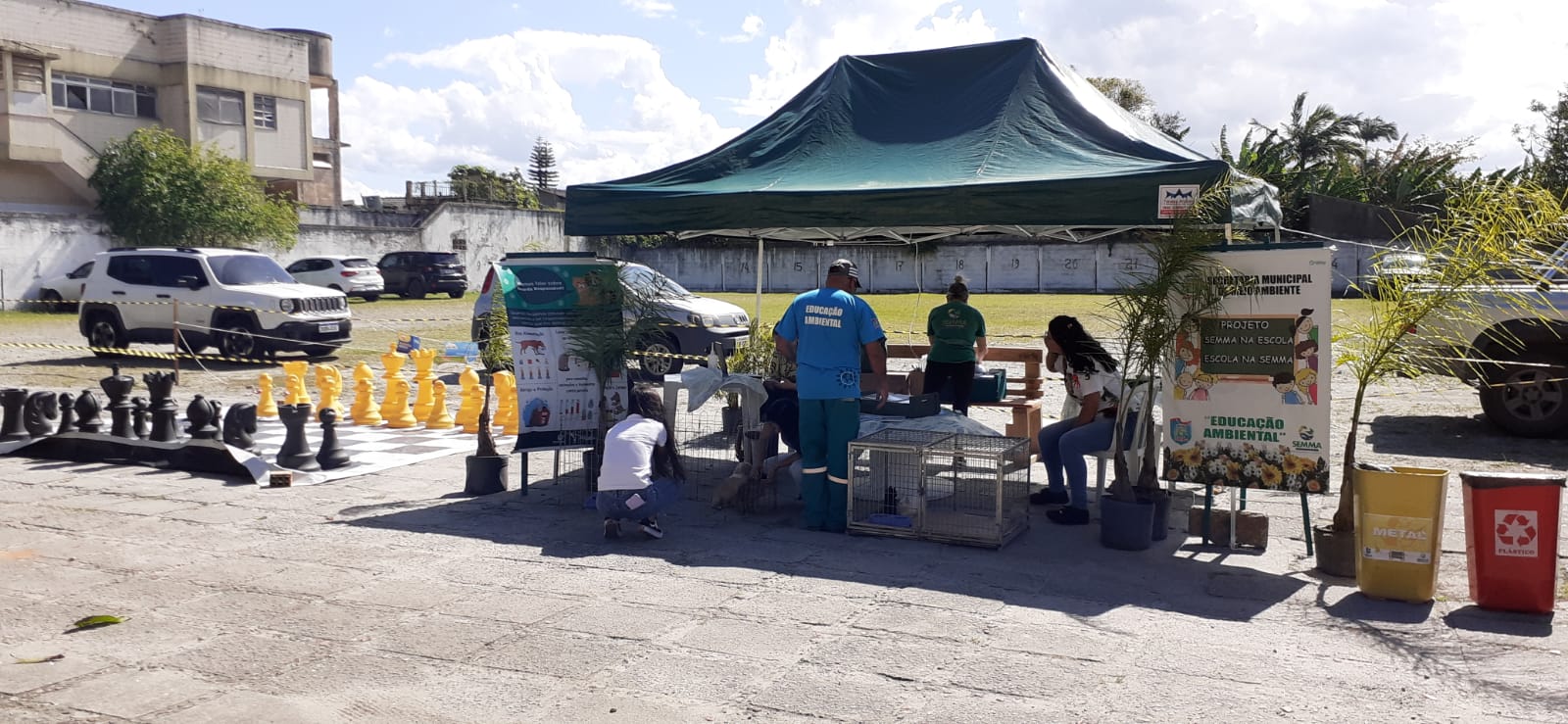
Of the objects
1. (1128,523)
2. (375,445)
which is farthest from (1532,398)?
(375,445)

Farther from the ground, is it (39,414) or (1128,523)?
(39,414)

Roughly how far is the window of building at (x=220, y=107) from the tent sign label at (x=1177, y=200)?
41600 mm

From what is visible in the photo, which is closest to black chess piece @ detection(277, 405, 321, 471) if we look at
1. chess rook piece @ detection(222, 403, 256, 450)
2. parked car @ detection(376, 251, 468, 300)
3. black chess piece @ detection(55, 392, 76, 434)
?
chess rook piece @ detection(222, 403, 256, 450)

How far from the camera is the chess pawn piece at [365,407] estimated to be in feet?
41.1

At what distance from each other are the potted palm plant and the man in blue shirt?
270 centimetres

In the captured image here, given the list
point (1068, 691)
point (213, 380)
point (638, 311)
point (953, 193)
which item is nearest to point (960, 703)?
point (1068, 691)

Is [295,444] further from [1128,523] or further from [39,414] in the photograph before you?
[1128,523]

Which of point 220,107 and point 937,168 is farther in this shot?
point 220,107

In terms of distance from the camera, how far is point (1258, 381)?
7.21 m

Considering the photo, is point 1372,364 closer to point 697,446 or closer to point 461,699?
point 461,699

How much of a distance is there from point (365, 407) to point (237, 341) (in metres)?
7.79

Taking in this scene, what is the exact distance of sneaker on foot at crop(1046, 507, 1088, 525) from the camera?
8.11 metres

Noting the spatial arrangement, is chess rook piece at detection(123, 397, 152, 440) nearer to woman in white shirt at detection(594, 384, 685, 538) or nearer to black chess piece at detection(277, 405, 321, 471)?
black chess piece at detection(277, 405, 321, 471)

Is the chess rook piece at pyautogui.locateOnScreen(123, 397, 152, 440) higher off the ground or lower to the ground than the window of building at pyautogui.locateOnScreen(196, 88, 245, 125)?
lower
